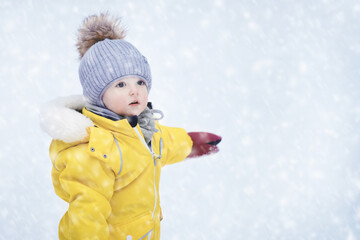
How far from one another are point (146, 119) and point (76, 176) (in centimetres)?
35

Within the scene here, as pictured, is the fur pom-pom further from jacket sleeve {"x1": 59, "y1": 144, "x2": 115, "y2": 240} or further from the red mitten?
the red mitten

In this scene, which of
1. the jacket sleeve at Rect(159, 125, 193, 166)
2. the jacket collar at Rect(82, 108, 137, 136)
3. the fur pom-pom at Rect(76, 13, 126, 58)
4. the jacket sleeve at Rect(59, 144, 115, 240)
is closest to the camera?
the jacket sleeve at Rect(59, 144, 115, 240)

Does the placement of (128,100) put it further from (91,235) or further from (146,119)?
(91,235)

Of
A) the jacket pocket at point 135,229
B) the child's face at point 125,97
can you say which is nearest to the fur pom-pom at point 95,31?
the child's face at point 125,97

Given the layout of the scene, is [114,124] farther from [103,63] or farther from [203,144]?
[203,144]

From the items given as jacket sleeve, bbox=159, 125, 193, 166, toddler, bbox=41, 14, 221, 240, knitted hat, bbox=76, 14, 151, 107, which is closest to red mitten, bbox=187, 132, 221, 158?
jacket sleeve, bbox=159, 125, 193, 166

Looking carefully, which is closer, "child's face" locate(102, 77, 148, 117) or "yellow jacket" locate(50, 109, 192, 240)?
"yellow jacket" locate(50, 109, 192, 240)

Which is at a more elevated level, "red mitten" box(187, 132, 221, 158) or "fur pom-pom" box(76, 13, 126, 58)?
"fur pom-pom" box(76, 13, 126, 58)

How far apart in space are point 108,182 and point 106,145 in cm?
12

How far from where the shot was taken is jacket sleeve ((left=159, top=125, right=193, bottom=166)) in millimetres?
1377

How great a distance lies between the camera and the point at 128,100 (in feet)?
3.68

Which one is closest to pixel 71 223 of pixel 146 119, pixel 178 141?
pixel 146 119

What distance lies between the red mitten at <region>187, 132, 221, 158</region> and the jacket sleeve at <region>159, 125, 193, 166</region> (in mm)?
30

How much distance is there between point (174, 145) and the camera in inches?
54.5
